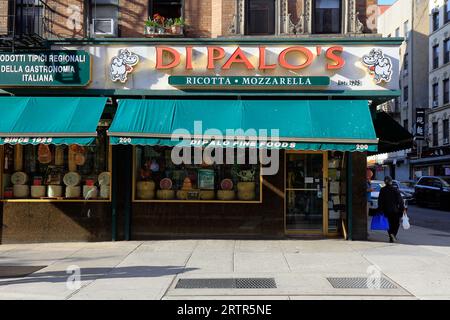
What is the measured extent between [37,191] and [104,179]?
163cm

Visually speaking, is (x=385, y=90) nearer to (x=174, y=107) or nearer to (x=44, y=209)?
(x=174, y=107)

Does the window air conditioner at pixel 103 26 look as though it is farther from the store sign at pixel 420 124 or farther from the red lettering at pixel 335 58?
the store sign at pixel 420 124

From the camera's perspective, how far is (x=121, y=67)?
11500 mm

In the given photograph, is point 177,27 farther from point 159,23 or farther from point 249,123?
point 249,123

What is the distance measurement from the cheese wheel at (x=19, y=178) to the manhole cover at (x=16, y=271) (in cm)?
347

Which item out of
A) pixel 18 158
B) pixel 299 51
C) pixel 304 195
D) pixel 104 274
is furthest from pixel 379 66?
pixel 18 158

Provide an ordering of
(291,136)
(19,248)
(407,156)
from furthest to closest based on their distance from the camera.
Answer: (407,156) < (19,248) < (291,136)

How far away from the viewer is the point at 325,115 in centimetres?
1081

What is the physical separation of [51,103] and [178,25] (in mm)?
3526

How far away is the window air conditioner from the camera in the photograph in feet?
40.0

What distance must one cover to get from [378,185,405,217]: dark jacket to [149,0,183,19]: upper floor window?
6751mm

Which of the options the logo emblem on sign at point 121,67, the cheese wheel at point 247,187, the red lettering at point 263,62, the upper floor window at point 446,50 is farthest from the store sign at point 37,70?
the upper floor window at point 446,50

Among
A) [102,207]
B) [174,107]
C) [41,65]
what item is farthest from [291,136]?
[41,65]

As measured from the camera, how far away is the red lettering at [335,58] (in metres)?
11.4
